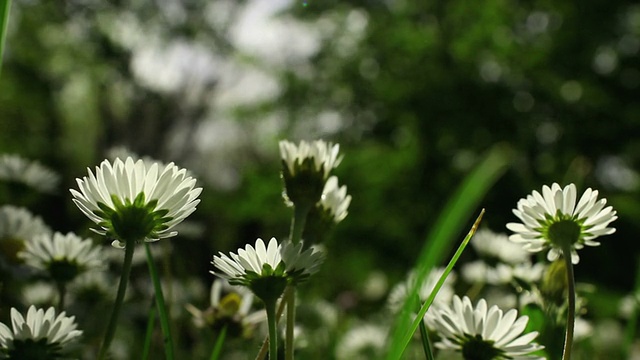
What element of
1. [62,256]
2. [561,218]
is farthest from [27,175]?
[561,218]

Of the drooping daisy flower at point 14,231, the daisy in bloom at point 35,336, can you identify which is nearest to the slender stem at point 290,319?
the daisy in bloom at point 35,336

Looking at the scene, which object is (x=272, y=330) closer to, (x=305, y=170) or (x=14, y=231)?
(x=305, y=170)

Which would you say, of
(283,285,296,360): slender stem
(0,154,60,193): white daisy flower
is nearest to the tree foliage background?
(0,154,60,193): white daisy flower

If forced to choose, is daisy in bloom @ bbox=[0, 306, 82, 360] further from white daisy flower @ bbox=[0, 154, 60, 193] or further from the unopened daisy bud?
white daisy flower @ bbox=[0, 154, 60, 193]

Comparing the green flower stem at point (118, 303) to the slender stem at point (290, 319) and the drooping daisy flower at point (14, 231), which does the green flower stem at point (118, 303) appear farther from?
the drooping daisy flower at point (14, 231)

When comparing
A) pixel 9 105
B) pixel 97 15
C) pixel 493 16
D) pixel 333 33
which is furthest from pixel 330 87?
pixel 9 105

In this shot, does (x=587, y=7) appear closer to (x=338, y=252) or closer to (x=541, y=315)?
(x=338, y=252)
